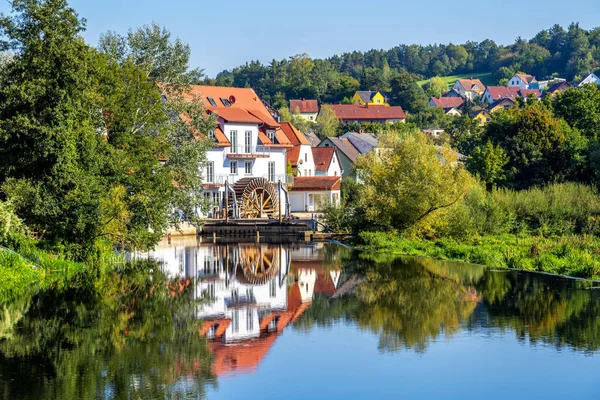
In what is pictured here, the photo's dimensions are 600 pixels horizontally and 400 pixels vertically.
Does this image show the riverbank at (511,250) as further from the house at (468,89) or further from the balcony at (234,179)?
the house at (468,89)

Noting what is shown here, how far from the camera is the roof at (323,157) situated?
72.1 metres

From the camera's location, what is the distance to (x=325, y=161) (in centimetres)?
7225

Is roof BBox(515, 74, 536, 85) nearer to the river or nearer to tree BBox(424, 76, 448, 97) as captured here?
tree BBox(424, 76, 448, 97)

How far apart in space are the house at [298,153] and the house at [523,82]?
118583 mm

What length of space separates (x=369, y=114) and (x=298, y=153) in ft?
213

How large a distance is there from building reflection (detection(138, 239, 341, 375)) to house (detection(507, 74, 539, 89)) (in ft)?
474

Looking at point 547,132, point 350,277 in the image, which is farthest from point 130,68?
point 547,132

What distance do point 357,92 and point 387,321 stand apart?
12926 cm

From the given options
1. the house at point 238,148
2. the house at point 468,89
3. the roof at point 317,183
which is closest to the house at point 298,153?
the house at point 238,148

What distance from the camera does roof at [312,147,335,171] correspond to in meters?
72.1

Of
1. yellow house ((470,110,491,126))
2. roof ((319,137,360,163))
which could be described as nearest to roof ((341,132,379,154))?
roof ((319,137,360,163))

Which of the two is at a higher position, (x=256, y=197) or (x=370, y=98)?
(x=370, y=98)

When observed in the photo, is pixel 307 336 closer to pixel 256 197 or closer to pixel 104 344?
pixel 104 344

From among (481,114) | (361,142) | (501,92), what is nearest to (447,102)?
(501,92)
